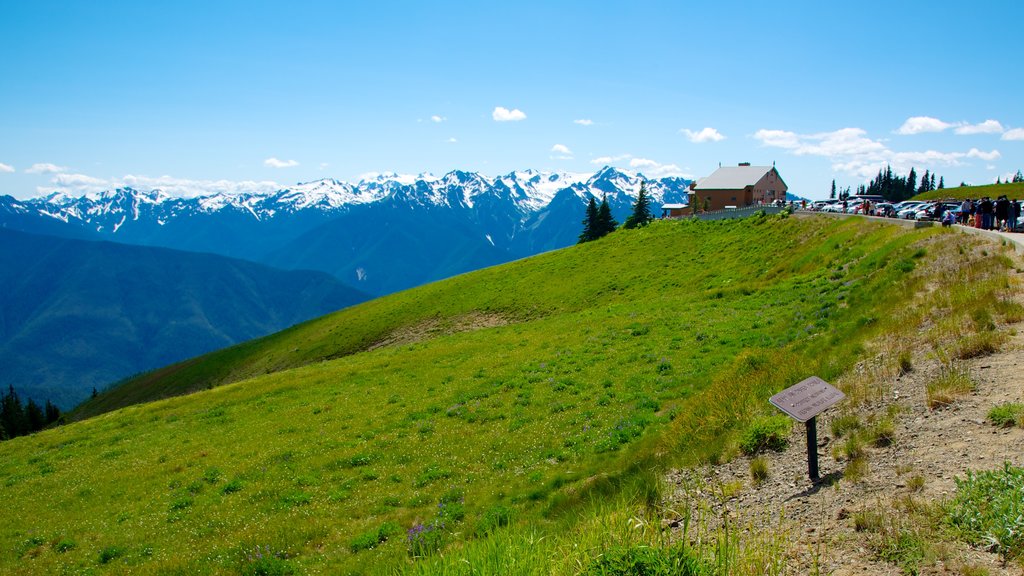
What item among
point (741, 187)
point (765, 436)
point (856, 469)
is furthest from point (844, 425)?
point (741, 187)

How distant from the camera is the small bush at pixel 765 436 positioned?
1123 centimetres

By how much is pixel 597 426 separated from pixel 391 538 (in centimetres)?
720

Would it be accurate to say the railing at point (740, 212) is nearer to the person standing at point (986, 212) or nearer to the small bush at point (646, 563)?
A: the person standing at point (986, 212)

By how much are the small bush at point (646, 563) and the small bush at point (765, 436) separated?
537 cm

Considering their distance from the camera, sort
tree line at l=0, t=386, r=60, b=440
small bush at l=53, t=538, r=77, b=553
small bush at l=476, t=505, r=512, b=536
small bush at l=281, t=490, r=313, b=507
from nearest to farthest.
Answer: small bush at l=476, t=505, r=512, b=536 → small bush at l=53, t=538, r=77, b=553 → small bush at l=281, t=490, r=313, b=507 → tree line at l=0, t=386, r=60, b=440

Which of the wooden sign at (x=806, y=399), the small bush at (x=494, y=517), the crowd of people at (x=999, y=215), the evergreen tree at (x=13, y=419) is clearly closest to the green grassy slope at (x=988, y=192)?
the crowd of people at (x=999, y=215)

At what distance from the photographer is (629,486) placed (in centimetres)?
1055

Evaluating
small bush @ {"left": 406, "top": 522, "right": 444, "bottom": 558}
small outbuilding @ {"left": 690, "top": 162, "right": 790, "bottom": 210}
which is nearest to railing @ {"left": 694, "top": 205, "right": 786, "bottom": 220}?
small outbuilding @ {"left": 690, "top": 162, "right": 790, "bottom": 210}

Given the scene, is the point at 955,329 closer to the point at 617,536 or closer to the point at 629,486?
the point at 629,486

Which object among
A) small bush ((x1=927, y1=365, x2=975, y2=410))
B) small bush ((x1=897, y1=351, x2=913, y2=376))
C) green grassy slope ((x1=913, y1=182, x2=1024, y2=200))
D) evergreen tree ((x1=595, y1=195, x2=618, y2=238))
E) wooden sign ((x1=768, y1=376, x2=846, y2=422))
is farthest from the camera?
evergreen tree ((x1=595, y1=195, x2=618, y2=238))

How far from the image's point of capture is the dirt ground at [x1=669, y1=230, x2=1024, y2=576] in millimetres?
7000

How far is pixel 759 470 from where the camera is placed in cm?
1018

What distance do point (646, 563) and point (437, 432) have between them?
13.7 metres

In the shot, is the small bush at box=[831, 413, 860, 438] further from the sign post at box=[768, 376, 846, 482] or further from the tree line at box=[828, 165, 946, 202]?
the tree line at box=[828, 165, 946, 202]
